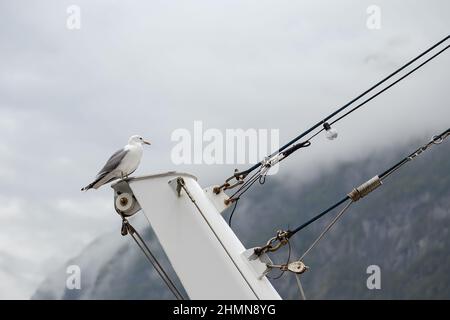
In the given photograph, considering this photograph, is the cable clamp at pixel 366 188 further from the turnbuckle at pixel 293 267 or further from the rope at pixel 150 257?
the rope at pixel 150 257

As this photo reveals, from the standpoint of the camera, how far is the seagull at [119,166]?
Result: 1548 cm

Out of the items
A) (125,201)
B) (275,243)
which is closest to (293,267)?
(275,243)

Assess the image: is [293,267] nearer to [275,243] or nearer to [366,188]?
[275,243]

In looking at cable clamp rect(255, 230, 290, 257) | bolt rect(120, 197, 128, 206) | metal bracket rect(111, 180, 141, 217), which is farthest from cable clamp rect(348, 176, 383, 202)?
bolt rect(120, 197, 128, 206)

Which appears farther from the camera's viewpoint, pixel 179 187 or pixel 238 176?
pixel 238 176

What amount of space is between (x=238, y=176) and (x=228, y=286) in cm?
316

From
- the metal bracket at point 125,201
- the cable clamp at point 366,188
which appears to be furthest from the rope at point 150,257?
the cable clamp at point 366,188

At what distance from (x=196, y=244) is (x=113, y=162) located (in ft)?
8.03

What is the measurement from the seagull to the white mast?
0.87 meters

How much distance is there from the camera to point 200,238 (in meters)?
14.1

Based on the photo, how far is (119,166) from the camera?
15469 millimetres
